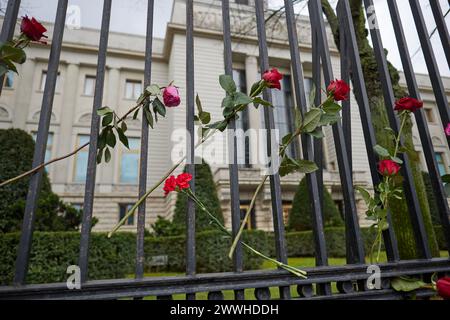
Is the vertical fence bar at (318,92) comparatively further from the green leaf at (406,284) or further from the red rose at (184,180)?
the red rose at (184,180)

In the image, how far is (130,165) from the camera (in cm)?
1398

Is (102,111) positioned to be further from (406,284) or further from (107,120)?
(406,284)

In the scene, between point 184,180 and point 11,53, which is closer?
point 11,53

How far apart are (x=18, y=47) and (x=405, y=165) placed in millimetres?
1328

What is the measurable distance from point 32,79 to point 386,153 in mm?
16581

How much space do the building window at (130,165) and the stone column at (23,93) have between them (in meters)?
4.80

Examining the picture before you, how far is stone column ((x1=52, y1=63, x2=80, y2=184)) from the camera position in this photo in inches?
511

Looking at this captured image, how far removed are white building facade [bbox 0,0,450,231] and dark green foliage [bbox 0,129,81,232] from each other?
658 cm

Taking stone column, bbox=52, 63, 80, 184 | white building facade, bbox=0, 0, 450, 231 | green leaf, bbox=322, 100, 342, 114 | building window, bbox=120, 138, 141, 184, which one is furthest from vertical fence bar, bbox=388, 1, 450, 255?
stone column, bbox=52, 63, 80, 184

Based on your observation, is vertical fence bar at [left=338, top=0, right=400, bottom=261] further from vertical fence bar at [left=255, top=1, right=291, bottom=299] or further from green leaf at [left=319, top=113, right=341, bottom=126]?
vertical fence bar at [left=255, top=1, right=291, bottom=299]

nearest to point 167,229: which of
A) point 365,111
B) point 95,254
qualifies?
point 95,254

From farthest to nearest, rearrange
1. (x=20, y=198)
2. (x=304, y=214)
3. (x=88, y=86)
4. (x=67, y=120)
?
(x=88, y=86) < (x=67, y=120) < (x=304, y=214) < (x=20, y=198)

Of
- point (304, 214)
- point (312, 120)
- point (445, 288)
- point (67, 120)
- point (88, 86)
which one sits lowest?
point (445, 288)
